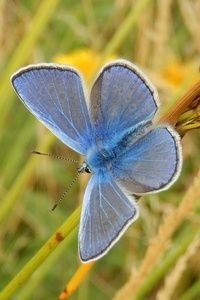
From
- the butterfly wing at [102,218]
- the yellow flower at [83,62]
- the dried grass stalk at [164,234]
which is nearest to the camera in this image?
the butterfly wing at [102,218]

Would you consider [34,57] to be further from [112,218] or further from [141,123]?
[112,218]

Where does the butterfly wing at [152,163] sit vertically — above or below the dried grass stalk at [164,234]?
above

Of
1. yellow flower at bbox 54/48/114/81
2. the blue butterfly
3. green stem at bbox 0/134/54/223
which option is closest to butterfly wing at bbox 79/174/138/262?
the blue butterfly

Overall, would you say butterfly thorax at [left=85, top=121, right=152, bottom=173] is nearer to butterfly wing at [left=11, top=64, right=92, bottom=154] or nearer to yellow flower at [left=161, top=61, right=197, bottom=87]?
butterfly wing at [left=11, top=64, right=92, bottom=154]

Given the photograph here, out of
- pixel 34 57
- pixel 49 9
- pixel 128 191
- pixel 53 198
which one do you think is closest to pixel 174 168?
pixel 128 191

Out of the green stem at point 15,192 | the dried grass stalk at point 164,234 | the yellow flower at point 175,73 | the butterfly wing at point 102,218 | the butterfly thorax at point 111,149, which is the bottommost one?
the yellow flower at point 175,73

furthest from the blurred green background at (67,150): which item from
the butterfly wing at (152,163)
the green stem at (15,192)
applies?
the butterfly wing at (152,163)

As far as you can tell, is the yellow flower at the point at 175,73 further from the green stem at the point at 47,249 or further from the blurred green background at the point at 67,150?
the green stem at the point at 47,249

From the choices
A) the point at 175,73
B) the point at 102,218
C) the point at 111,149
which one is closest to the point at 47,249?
the point at 102,218
